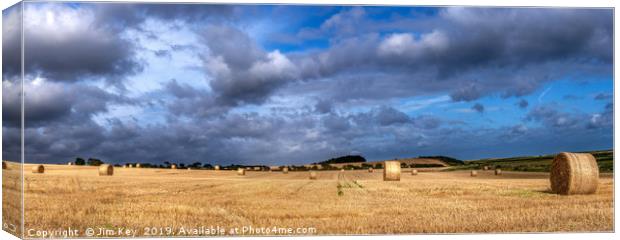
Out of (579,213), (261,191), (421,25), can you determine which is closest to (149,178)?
(261,191)

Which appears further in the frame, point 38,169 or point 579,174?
point 579,174

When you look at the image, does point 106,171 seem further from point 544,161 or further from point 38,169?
point 544,161

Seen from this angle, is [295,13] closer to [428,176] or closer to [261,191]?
[261,191]

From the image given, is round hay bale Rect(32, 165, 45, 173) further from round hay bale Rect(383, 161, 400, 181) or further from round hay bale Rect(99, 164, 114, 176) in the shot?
round hay bale Rect(383, 161, 400, 181)

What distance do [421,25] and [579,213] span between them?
13.5 ft

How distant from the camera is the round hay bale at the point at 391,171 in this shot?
19.4m

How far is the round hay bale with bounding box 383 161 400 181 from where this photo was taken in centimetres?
1936

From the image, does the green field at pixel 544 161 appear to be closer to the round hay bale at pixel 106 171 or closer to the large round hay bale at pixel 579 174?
the large round hay bale at pixel 579 174

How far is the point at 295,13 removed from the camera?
10.0 m

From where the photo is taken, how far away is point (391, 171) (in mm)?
19797

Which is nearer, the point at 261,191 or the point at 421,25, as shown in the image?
the point at 421,25

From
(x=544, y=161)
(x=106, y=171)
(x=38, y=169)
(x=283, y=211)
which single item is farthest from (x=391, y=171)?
(x=38, y=169)

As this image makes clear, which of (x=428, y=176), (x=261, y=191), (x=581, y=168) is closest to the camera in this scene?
(x=261, y=191)

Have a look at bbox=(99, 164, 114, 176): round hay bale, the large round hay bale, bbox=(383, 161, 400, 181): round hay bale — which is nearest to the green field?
the large round hay bale
